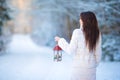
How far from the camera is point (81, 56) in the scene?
5.54 metres

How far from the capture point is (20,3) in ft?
92.7

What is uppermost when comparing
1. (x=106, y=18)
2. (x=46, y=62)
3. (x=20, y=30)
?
(x=106, y=18)

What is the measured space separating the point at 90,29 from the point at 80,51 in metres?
0.37

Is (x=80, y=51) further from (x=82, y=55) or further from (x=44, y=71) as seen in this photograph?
(x=44, y=71)

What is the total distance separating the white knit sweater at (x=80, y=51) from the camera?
5445mm

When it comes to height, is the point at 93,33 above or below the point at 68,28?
above

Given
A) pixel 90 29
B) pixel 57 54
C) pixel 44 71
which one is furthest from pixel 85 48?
pixel 44 71

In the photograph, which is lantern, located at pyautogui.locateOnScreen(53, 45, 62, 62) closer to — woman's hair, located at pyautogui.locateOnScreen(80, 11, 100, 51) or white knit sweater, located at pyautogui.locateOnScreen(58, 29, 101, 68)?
white knit sweater, located at pyautogui.locateOnScreen(58, 29, 101, 68)

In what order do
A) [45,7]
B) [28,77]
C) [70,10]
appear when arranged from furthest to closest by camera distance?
[45,7]
[70,10]
[28,77]

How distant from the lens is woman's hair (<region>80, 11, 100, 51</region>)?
18.2ft

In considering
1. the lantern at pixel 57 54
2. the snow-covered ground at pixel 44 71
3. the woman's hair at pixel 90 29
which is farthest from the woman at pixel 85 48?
the snow-covered ground at pixel 44 71

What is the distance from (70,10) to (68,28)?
10.1 feet

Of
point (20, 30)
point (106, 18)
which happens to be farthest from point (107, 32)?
point (20, 30)

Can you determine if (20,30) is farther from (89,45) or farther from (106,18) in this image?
(89,45)
